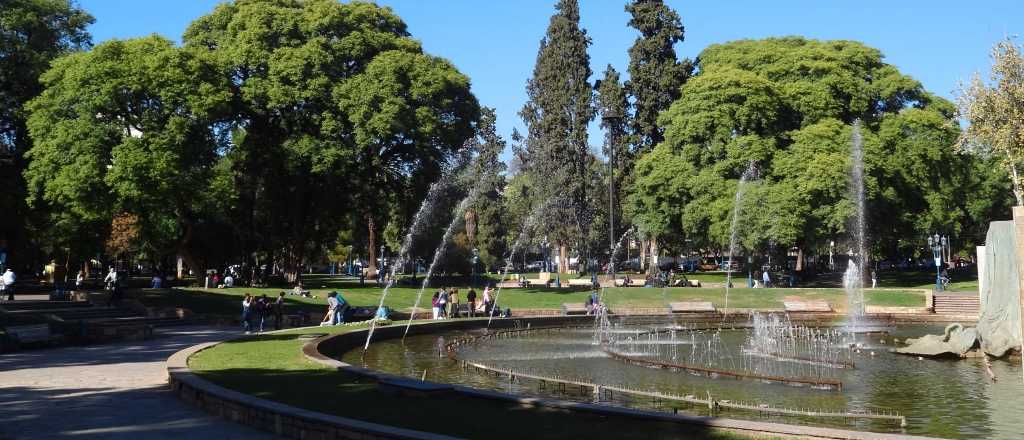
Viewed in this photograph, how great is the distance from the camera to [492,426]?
1081 cm

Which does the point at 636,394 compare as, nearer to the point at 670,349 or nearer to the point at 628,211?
the point at 670,349

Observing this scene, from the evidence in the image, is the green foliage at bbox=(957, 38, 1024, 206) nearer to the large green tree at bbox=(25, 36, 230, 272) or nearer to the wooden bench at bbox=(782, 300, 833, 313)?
the wooden bench at bbox=(782, 300, 833, 313)

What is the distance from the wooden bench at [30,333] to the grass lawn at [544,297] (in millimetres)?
11672

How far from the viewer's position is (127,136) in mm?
41688

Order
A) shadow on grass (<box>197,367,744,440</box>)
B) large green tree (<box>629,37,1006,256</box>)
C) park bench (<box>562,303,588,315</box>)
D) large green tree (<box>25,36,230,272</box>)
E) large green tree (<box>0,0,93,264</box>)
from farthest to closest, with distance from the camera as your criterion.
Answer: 1. large green tree (<box>629,37,1006,256</box>)
2. large green tree (<box>0,0,93,264</box>)
3. large green tree (<box>25,36,230,272</box>)
4. park bench (<box>562,303,588,315</box>)
5. shadow on grass (<box>197,367,744,440</box>)

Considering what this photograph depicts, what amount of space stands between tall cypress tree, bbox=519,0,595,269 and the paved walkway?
46873 millimetres

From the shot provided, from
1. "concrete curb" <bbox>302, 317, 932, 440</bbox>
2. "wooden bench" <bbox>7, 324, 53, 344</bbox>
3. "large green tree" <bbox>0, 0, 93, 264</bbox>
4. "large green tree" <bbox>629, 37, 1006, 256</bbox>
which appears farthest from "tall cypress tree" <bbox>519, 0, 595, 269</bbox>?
"concrete curb" <bbox>302, 317, 932, 440</bbox>

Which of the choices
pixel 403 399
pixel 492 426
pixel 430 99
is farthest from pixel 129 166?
pixel 492 426

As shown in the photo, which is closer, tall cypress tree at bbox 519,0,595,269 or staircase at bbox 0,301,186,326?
staircase at bbox 0,301,186,326

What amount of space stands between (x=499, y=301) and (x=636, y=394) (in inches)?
1100

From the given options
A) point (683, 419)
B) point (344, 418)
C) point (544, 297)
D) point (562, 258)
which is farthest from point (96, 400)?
point (562, 258)

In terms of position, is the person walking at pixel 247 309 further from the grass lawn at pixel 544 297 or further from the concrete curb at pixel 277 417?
the concrete curb at pixel 277 417

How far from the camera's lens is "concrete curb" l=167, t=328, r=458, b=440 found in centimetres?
1014

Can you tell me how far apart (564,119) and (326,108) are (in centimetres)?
2379
